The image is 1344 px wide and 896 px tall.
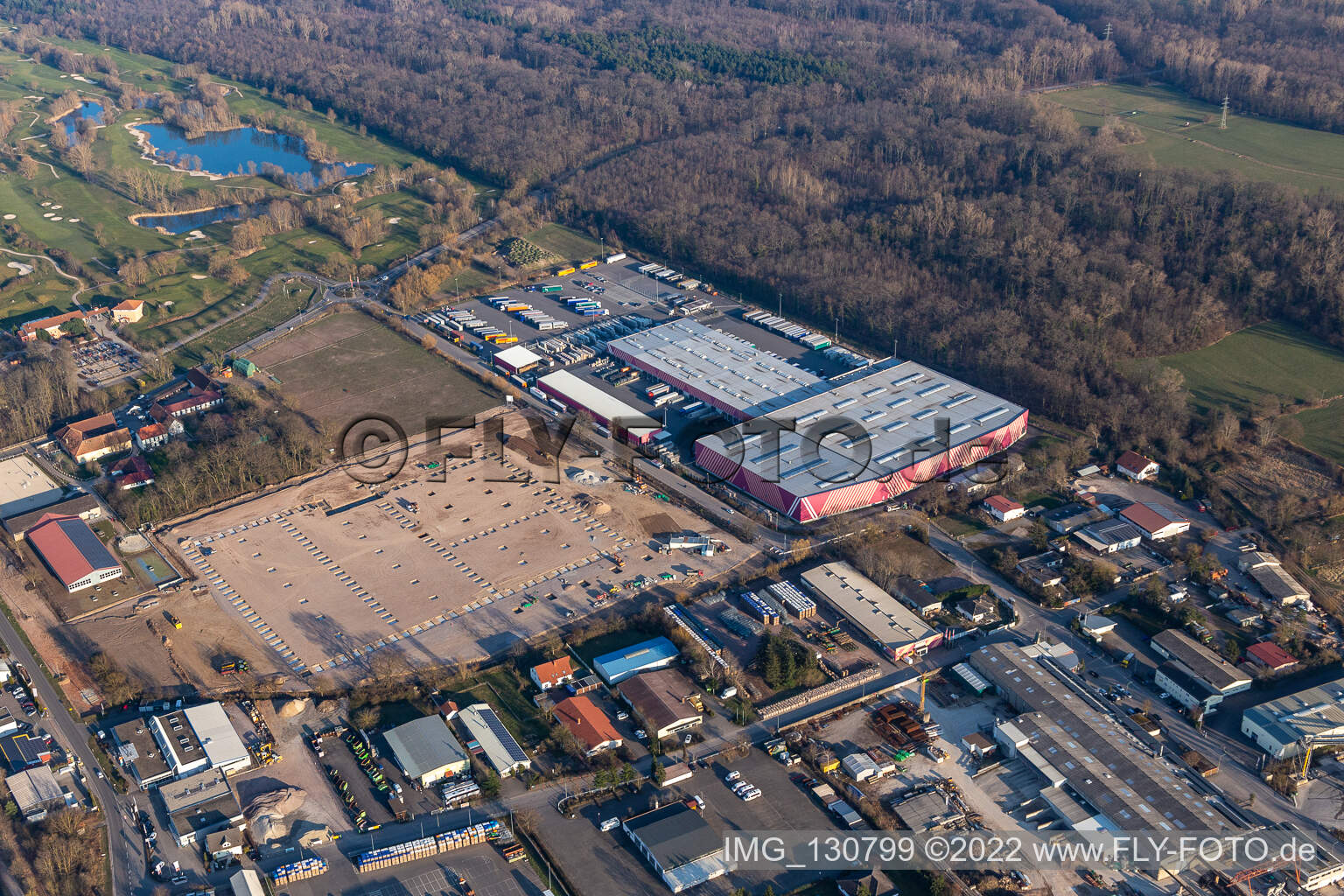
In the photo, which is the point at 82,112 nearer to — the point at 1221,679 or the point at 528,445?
the point at 528,445

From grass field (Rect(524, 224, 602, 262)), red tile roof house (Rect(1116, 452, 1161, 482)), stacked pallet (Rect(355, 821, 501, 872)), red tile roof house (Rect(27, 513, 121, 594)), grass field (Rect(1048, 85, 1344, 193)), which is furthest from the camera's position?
grass field (Rect(524, 224, 602, 262))

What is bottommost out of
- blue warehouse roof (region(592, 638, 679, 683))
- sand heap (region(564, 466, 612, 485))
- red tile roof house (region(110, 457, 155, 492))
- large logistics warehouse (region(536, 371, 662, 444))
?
blue warehouse roof (region(592, 638, 679, 683))

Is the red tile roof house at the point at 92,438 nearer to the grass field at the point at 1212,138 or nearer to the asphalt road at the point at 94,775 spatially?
the asphalt road at the point at 94,775

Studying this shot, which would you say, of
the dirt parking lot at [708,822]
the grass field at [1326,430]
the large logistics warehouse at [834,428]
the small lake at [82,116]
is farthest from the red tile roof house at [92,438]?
the small lake at [82,116]

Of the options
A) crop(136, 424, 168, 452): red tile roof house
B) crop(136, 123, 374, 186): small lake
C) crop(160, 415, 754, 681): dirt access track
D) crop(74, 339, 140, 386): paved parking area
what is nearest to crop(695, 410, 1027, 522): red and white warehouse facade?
crop(160, 415, 754, 681): dirt access track

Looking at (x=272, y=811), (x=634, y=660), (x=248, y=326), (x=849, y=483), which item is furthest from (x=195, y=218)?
(x=272, y=811)

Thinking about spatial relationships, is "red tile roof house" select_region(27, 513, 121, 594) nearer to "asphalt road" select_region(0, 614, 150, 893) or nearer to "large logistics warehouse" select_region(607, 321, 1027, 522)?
"asphalt road" select_region(0, 614, 150, 893)

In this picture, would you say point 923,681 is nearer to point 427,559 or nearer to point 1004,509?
point 1004,509
